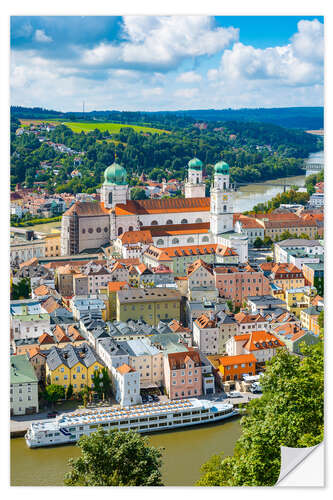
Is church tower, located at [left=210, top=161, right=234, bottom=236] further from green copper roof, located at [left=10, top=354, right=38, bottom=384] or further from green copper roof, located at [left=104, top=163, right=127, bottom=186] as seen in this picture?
green copper roof, located at [left=10, top=354, right=38, bottom=384]

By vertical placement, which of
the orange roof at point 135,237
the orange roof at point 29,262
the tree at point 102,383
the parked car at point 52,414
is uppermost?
the orange roof at point 135,237

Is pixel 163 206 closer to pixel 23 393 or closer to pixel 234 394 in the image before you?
pixel 234 394

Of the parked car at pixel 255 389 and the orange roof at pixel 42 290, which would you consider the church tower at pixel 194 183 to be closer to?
the orange roof at pixel 42 290

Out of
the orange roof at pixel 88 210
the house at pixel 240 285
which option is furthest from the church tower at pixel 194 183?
the house at pixel 240 285

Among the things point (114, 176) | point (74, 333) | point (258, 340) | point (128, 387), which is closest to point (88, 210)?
point (114, 176)

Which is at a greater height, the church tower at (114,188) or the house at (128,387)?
the church tower at (114,188)

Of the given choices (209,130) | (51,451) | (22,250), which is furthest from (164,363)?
(209,130)

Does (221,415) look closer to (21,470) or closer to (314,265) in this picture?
(21,470)
